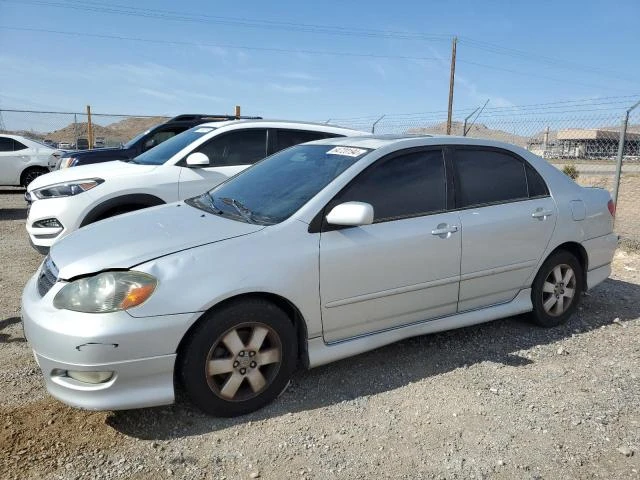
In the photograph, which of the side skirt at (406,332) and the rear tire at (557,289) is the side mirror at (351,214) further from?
the rear tire at (557,289)

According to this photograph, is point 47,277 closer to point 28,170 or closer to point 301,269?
point 301,269

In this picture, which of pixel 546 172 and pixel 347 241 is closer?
pixel 347 241

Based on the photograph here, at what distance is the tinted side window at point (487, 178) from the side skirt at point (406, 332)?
32.2 inches

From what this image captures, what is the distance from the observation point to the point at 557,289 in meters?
4.54

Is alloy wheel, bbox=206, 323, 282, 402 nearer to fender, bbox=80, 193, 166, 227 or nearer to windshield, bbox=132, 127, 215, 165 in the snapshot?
fender, bbox=80, 193, 166, 227

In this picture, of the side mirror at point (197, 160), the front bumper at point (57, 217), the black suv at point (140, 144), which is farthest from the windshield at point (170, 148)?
the black suv at point (140, 144)

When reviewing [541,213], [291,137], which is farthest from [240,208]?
[291,137]

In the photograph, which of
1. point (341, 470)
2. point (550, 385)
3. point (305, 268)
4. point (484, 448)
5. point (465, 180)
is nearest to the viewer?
point (341, 470)

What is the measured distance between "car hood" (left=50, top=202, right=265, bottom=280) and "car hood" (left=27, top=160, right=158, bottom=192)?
7.86 ft

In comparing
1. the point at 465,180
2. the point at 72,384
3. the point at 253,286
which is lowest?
the point at 72,384

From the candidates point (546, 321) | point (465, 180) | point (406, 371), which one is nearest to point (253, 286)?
point (406, 371)

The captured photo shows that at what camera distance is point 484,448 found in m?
2.84

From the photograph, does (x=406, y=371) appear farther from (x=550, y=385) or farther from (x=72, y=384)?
(x=72, y=384)

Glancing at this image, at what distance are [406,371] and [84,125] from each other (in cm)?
2034
